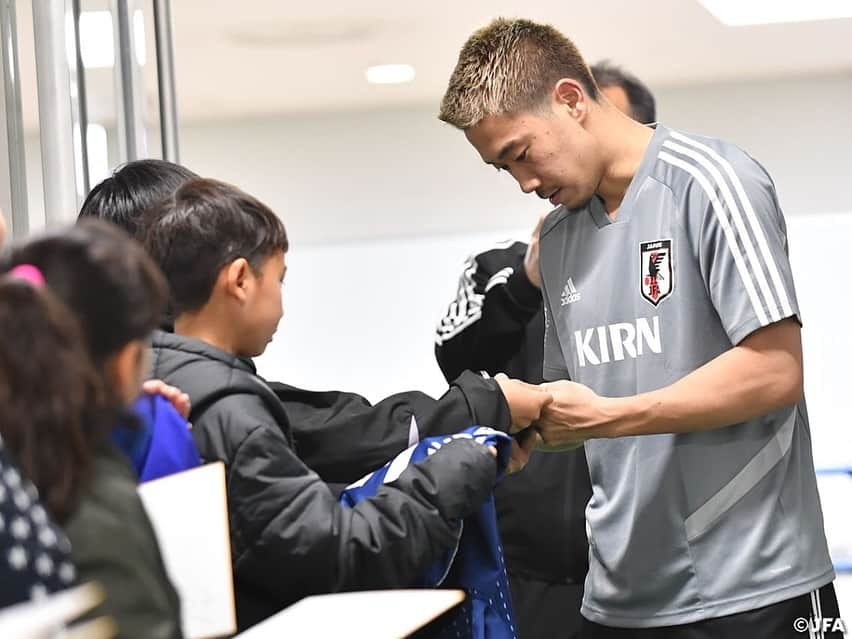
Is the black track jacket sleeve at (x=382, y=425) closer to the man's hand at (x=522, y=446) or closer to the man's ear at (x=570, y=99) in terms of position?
the man's hand at (x=522, y=446)

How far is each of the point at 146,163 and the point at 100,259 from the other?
915 millimetres

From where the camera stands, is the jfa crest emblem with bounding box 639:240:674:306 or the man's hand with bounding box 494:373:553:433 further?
the jfa crest emblem with bounding box 639:240:674:306

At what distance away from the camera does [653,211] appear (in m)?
1.70

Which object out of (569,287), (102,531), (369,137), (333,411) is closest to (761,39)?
(369,137)

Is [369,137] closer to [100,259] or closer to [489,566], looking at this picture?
[489,566]

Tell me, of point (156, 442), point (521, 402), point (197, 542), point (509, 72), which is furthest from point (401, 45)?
point (197, 542)

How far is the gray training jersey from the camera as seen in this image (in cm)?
161

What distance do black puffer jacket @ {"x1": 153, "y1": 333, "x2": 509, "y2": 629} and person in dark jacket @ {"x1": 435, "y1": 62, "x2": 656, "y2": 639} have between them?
0.99 m

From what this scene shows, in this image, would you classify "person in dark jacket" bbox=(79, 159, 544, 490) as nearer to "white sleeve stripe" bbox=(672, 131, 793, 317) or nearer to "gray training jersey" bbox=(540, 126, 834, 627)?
"gray training jersey" bbox=(540, 126, 834, 627)

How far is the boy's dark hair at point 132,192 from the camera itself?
5.22 ft

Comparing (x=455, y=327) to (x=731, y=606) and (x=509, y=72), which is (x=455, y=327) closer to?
(x=509, y=72)

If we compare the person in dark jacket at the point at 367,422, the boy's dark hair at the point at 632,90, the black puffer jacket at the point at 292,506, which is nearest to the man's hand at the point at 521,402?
the person in dark jacket at the point at 367,422

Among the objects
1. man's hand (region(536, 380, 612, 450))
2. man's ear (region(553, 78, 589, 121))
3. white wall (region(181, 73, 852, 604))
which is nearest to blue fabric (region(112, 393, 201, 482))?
man's hand (region(536, 380, 612, 450))

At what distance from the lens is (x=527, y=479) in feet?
7.65
